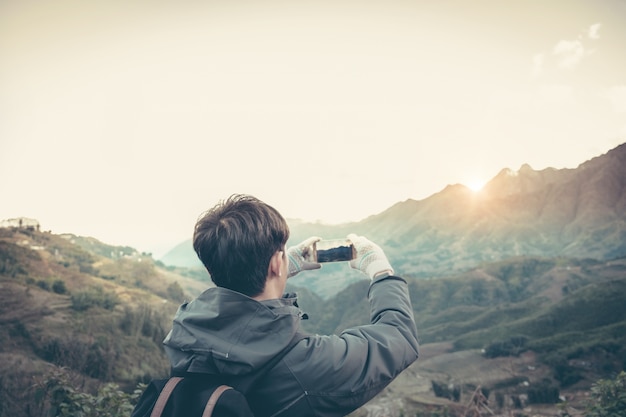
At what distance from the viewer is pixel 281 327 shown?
1.37 m

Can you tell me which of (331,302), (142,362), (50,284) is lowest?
(331,302)

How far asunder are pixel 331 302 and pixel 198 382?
2237 inches

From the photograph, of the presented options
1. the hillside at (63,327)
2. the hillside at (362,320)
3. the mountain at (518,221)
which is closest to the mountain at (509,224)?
the mountain at (518,221)

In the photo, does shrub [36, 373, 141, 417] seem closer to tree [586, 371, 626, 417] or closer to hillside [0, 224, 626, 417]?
hillside [0, 224, 626, 417]

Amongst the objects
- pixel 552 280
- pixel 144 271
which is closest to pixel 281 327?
pixel 144 271

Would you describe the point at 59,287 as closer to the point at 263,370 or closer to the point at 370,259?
the point at 370,259

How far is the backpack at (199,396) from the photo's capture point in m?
1.24

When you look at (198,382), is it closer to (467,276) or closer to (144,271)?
(144,271)

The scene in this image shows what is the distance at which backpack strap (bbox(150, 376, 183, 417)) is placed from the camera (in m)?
1.28

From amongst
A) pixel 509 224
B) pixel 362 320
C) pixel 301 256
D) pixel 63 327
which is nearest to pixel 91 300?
pixel 63 327

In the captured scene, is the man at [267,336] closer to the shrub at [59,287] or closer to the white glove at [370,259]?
the white glove at [370,259]

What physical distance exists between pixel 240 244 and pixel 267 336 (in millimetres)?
314

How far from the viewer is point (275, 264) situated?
1.50 metres

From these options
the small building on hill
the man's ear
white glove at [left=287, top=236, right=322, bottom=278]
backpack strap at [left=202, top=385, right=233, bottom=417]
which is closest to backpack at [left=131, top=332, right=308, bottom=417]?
backpack strap at [left=202, top=385, right=233, bottom=417]
